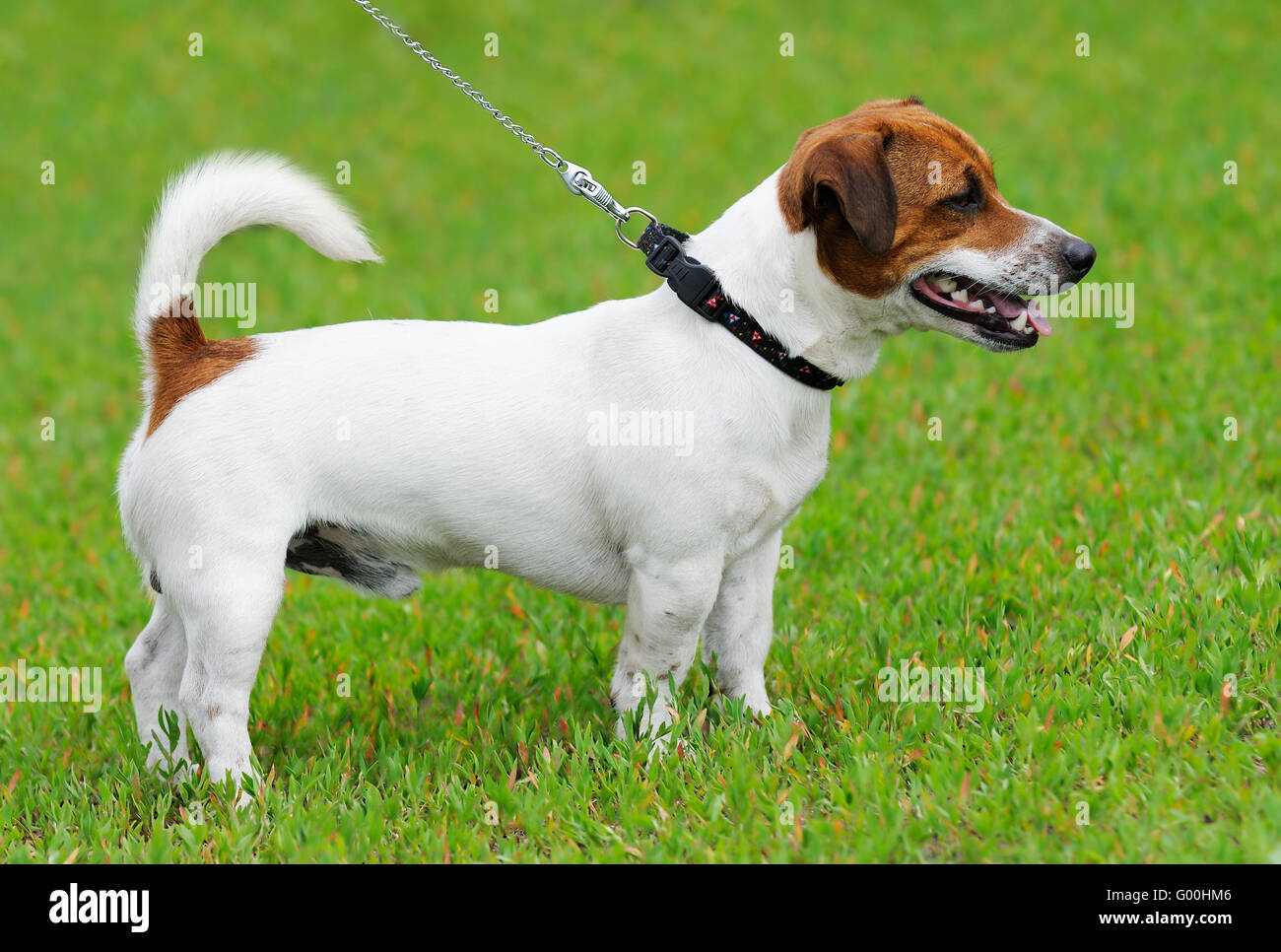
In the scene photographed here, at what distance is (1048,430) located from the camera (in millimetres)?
6758

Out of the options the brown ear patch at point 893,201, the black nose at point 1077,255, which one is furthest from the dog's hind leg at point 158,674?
the black nose at point 1077,255

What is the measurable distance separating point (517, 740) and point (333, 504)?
113 cm

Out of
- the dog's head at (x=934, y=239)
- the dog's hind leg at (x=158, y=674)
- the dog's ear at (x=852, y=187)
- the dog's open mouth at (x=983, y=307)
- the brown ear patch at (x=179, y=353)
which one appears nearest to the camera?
the dog's ear at (x=852, y=187)

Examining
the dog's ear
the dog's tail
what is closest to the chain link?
the dog's tail

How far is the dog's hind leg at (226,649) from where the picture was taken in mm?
3771

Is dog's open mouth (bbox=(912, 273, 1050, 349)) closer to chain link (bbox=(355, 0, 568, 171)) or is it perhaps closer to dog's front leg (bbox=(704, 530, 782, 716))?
dog's front leg (bbox=(704, 530, 782, 716))

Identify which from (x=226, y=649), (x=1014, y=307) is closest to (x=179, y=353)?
(x=226, y=649)

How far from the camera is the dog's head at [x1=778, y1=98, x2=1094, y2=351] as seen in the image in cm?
373

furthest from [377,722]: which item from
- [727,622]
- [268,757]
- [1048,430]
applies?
[1048,430]

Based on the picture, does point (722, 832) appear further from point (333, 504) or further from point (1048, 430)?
point (1048, 430)

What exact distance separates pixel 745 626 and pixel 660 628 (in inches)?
19.3

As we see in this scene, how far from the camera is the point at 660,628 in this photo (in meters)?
3.98

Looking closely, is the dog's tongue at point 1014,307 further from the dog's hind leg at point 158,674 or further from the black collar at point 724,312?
the dog's hind leg at point 158,674

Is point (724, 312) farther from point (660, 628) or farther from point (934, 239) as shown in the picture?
point (660, 628)
